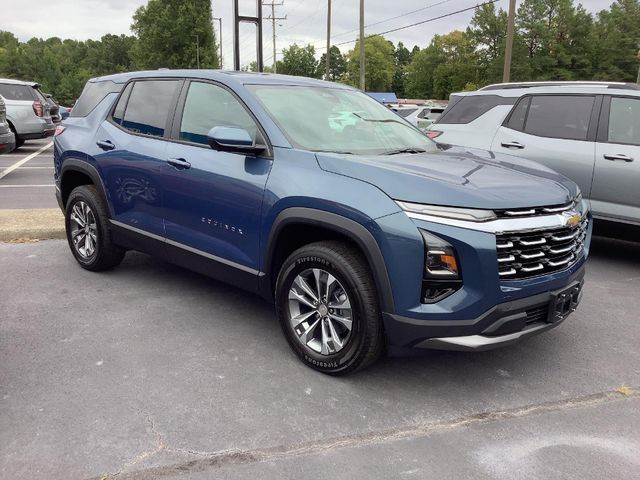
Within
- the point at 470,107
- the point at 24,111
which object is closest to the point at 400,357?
the point at 470,107

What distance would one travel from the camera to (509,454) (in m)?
2.78

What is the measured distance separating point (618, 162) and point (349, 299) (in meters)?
3.86

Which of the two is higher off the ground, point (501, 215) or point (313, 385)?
point (501, 215)

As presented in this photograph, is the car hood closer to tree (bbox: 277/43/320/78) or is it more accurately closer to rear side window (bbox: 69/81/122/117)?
rear side window (bbox: 69/81/122/117)

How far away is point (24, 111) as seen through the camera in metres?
15.4

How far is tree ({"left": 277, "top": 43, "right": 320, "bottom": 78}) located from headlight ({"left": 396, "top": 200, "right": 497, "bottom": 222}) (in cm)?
9879

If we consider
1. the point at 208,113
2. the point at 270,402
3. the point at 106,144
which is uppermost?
the point at 208,113

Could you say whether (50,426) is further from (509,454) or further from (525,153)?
(525,153)

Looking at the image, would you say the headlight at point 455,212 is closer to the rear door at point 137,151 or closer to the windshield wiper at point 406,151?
the windshield wiper at point 406,151

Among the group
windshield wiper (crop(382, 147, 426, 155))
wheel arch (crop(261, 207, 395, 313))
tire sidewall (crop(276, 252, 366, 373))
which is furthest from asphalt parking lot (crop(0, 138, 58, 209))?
windshield wiper (crop(382, 147, 426, 155))

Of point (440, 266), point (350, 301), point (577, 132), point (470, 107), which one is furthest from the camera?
point (470, 107)

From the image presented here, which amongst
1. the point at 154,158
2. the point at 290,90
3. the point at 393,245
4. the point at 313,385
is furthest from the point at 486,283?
the point at 154,158

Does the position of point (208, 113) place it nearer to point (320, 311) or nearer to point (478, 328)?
point (320, 311)

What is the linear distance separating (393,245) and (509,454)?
1.14 m
